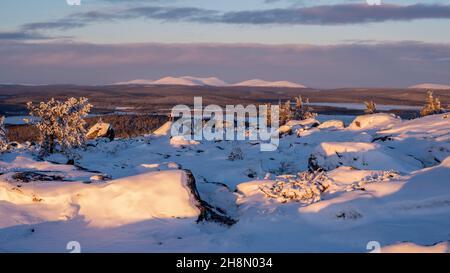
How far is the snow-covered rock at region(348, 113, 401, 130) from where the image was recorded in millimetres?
32438

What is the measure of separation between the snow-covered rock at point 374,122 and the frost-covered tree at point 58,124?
18.0 meters

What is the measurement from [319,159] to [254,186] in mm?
5796

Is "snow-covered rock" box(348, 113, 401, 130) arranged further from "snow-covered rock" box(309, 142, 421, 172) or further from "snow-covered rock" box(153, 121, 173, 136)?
"snow-covered rock" box(309, 142, 421, 172)

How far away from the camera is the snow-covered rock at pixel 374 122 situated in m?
32.4

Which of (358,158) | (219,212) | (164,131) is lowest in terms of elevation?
(164,131)

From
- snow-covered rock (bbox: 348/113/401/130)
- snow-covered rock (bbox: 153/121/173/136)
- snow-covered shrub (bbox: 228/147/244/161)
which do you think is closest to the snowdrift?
snow-covered shrub (bbox: 228/147/244/161)

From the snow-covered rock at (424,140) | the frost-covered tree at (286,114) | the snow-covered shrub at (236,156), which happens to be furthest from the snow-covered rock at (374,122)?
the frost-covered tree at (286,114)

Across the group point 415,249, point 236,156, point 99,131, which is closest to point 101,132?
point 99,131

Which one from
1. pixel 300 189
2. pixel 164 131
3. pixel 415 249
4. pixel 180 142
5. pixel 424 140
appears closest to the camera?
pixel 415 249

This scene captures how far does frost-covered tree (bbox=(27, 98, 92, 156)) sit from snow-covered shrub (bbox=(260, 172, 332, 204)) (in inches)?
588

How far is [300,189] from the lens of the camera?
41.0ft

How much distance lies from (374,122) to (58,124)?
20147 millimetres

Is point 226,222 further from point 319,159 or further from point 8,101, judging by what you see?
point 8,101

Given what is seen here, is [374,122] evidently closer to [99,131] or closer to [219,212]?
[99,131]
